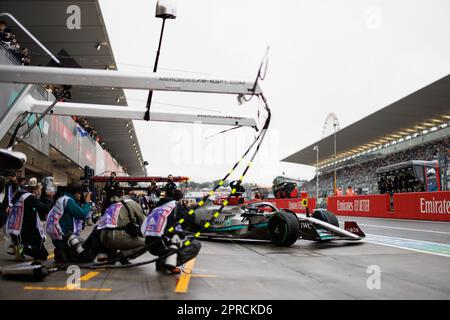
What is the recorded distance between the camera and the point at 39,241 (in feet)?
22.8

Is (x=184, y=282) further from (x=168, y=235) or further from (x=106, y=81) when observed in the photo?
(x=106, y=81)

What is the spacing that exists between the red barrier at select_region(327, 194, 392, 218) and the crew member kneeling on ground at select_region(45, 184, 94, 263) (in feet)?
55.6

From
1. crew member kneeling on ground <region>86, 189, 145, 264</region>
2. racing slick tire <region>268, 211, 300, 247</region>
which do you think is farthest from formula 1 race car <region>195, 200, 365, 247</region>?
crew member kneeling on ground <region>86, 189, 145, 264</region>

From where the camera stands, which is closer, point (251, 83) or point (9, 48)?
point (251, 83)

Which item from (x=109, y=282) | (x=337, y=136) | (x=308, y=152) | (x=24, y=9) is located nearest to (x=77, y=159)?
(x=24, y=9)

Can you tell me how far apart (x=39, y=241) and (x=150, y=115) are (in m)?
3.01

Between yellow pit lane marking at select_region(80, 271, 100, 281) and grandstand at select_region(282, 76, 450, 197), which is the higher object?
grandstand at select_region(282, 76, 450, 197)

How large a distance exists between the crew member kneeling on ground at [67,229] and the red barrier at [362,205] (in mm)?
16949

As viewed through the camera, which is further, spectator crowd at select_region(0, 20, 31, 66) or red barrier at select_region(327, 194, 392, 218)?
red barrier at select_region(327, 194, 392, 218)

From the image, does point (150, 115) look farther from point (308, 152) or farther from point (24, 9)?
point (308, 152)

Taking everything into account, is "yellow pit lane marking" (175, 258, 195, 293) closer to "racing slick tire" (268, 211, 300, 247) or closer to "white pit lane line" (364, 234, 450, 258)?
"racing slick tire" (268, 211, 300, 247)

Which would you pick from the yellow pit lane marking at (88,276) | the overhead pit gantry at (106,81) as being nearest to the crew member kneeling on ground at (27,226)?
the overhead pit gantry at (106,81)

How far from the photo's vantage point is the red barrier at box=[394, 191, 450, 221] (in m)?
16.5

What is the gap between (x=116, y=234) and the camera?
248 inches
